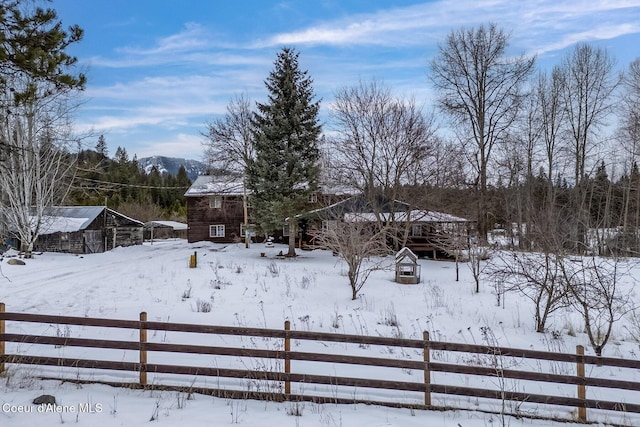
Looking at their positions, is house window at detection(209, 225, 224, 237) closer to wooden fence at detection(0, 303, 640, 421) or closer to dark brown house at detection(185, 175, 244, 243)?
dark brown house at detection(185, 175, 244, 243)

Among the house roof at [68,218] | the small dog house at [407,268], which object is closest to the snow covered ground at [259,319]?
the small dog house at [407,268]

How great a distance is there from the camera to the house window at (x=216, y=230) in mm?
39312

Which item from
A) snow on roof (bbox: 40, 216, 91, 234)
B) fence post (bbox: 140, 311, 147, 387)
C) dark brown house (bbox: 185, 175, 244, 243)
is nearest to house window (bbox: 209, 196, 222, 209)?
dark brown house (bbox: 185, 175, 244, 243)

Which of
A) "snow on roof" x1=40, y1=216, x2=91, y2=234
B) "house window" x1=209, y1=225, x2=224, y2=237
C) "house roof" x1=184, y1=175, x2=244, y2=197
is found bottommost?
"house window" x1=209, y1=225, x2=224, y2=237

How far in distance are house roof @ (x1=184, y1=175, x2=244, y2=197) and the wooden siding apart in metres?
0.69

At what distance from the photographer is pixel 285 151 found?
25.7m

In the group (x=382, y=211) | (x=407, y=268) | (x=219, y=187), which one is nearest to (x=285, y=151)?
(x=382, y=211)

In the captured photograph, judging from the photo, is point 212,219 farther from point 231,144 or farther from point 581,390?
point 581,390

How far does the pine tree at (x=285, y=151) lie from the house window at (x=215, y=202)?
13246 mm

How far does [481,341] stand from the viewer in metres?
9.75

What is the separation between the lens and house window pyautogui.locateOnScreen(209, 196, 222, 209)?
38906 mm

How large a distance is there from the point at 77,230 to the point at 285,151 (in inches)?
730

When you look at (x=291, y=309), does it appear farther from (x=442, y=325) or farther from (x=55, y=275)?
(x=55, y=275)

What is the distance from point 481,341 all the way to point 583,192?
2747cm
